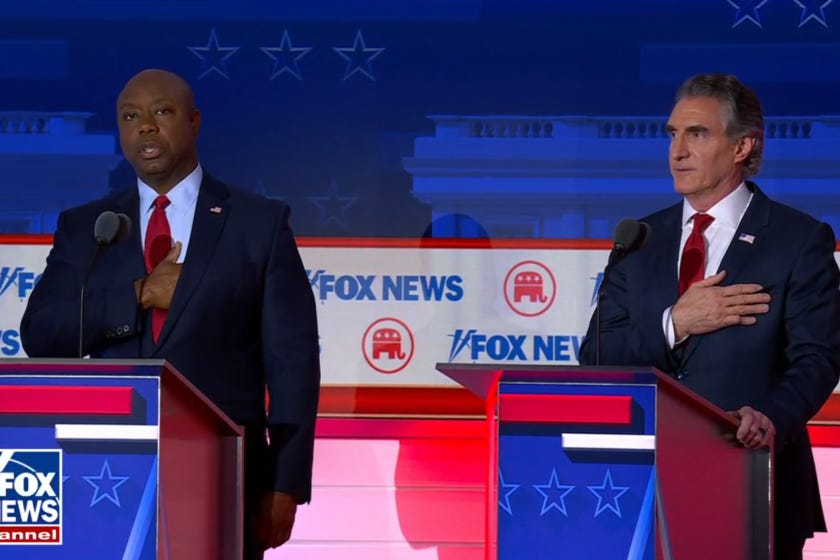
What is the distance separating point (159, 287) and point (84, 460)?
0.81 meters

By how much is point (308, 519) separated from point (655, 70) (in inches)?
69.5

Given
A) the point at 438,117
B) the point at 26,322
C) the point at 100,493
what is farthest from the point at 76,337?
the point at 438,117

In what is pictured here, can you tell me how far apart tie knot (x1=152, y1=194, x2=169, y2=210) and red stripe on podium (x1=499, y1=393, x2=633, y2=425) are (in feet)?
3.85

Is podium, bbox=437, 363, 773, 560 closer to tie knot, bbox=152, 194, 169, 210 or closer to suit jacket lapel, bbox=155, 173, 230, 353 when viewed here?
suit jacket lapel, bbox=155, 173, 230, 353

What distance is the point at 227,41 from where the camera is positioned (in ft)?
15.4

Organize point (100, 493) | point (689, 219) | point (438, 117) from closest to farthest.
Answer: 1. point (100, 493)
2. point (689, 219)
3. point (438, 117)

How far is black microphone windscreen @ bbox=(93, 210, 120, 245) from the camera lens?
295cm

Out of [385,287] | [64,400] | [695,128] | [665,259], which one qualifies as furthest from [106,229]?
[385,287]

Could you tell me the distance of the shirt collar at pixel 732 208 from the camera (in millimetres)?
3461

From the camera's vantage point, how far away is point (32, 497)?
256cm

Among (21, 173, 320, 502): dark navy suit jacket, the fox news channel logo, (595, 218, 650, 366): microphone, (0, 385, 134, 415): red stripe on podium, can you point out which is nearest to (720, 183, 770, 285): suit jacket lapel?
(595, 218, 650, 366): microphone

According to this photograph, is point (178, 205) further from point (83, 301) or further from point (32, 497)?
point (32, 497)

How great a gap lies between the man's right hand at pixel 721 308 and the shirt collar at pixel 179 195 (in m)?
1.16

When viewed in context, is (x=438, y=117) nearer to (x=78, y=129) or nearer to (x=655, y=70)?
(x=655, y=70)
